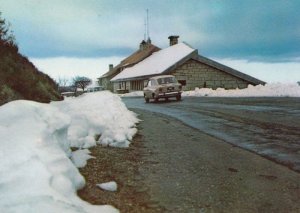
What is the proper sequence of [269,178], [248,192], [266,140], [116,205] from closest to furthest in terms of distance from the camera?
[116,205]
[248,192]
[269,178]
[266,140]

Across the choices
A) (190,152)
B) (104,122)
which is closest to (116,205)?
(190,152)

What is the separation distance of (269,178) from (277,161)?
42.3 inches

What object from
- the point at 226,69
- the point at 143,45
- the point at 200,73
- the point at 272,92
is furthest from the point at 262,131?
the point at 143,45

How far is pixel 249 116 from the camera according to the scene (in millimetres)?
13055

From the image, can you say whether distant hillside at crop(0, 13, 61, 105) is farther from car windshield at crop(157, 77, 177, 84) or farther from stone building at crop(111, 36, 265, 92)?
stone building at crop(111, 36, 265, 92)

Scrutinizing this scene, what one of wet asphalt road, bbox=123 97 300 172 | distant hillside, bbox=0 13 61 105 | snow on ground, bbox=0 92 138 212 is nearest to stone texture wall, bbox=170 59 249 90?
wet asphalt road, bbox=123 97 300 172

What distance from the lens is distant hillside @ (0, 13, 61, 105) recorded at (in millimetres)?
9352

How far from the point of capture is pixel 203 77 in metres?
41.7

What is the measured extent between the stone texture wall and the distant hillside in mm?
28643

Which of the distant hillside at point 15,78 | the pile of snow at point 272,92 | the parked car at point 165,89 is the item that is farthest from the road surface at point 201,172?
the parked car at point 165,89

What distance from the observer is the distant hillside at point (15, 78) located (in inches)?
368

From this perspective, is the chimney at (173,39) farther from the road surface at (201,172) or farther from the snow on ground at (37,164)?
the snow on ground at (37,164)

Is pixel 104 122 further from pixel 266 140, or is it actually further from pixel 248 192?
pixel 248 192

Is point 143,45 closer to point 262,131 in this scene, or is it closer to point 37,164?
point 262,131
